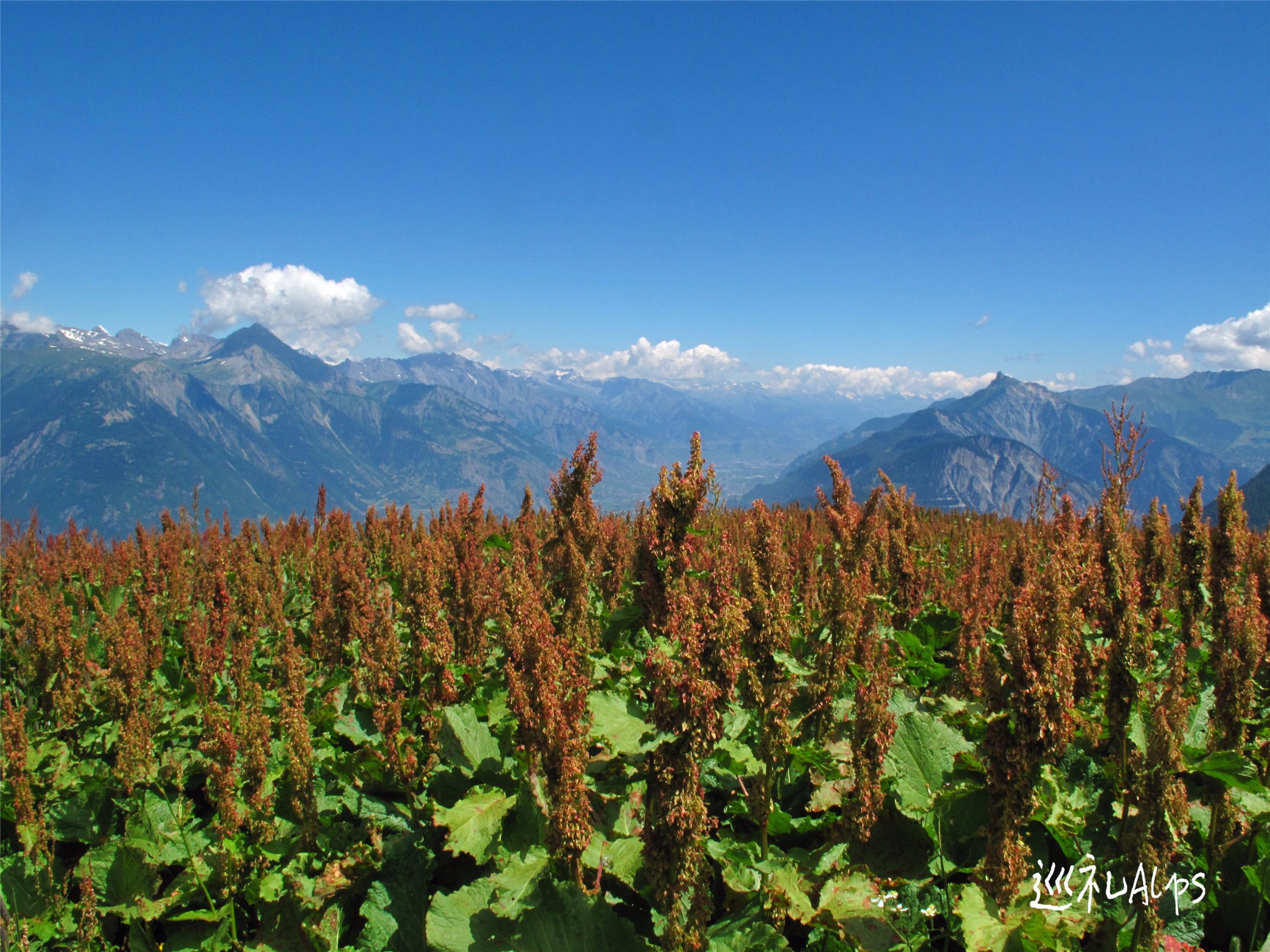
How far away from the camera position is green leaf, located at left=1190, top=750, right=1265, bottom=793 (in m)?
3.43

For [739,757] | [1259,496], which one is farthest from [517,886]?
[1259,496]

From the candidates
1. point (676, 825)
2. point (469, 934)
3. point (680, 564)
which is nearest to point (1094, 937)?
point (676, 825)

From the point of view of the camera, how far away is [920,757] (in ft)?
13.7

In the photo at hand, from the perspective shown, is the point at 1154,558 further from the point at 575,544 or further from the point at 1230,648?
the point at 575,544

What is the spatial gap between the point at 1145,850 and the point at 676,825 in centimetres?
210

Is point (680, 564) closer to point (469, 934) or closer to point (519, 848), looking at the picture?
point (519, 848)

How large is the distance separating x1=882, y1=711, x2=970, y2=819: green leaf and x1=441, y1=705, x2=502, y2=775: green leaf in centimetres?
266

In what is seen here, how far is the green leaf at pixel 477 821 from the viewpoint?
3408 millimetres

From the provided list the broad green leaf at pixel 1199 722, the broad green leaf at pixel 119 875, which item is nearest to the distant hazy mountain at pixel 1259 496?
the broad green leaf at pixel 1199 722

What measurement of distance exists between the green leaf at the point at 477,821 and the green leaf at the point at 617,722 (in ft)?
2.40

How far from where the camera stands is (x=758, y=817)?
356 centimetres

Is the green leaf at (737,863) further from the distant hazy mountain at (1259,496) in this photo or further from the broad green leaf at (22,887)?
the distant hazy mountain at (1259,496)

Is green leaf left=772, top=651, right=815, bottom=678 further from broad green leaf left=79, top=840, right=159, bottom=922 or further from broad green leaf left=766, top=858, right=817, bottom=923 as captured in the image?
broad green leaf left=79, top=840, right=159, bottom=922

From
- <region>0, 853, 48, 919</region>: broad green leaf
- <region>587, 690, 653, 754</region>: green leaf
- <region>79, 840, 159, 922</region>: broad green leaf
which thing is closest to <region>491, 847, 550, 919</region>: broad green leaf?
<region>587, 690, 653, 754</region>: green leaf
